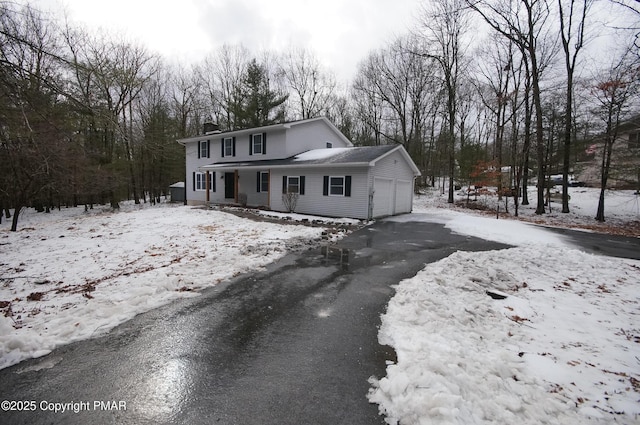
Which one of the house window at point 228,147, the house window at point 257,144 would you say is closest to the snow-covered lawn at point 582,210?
the house window at point 257,144

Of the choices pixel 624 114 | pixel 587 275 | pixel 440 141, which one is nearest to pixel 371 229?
pixel 587 275

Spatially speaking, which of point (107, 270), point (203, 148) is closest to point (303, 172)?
point (107, 270)

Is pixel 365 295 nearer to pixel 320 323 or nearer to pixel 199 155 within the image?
pixel 320 323

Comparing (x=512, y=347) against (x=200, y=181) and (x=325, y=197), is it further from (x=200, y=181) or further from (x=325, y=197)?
(x=200, y=181)

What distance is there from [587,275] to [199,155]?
77.0 ft

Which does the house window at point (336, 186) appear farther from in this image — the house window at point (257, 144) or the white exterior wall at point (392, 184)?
the house window at point (257, 144)

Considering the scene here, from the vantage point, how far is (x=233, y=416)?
7.30 ft

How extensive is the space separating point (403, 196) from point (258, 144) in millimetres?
10197

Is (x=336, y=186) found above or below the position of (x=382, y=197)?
above

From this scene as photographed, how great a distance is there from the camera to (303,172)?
596 inches

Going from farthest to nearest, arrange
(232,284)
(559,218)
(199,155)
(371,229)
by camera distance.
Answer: (199,155), (559,218), (371,229), (232,284)

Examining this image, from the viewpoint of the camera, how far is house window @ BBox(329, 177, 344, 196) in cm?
1390

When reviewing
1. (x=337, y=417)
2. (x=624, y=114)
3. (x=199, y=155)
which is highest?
(x=624, y=114)

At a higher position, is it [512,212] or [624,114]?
[624,114]
